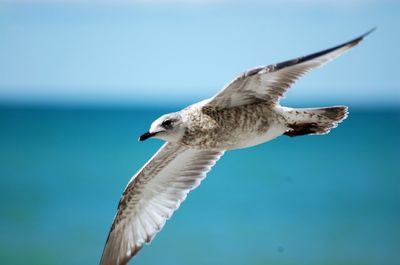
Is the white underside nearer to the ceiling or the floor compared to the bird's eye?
nearer to the floor

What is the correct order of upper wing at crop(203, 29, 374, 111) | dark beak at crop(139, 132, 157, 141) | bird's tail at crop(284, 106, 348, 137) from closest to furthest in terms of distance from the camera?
upper wing at crop(203, 29, 374, 111) < dark beak at crop(139, 132, 157, 141) < bird's tail at crop(284, 106, 348, 137)

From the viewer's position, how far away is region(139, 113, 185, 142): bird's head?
231 inches

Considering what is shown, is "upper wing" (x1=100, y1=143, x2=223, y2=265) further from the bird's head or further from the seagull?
the bird's head

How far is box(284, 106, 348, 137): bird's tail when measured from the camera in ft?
19.8

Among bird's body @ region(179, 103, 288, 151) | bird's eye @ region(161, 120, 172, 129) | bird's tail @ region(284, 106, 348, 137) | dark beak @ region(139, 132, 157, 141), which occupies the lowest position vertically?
bird's tail @ region(284, 106, 348, 137)

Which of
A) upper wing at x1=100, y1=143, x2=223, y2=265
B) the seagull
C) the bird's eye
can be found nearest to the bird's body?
the seagull

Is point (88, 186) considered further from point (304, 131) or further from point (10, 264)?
point (304, 131)

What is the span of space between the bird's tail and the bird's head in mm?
624

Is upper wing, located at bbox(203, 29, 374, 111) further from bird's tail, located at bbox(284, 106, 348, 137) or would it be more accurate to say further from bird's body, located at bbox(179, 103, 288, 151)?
bird's tail, located at bbox(284, 106, 348, 137)

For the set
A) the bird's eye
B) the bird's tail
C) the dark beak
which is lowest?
the bird's tail

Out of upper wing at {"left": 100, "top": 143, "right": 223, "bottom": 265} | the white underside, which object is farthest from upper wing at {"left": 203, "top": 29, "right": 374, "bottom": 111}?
upper wing at {"left": 100, "top": 143, "right": 223, "bottom": 265}

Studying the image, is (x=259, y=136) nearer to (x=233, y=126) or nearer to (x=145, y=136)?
(x=233, y=126)

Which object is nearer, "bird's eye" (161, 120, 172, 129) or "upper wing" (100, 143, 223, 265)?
"bird's eye" (161, 120, 172, 129)

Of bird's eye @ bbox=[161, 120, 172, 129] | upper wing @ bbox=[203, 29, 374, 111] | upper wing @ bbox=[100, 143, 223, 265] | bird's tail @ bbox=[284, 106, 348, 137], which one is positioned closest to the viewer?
upper wing @ bbox=[203, 29, 374, 111]
